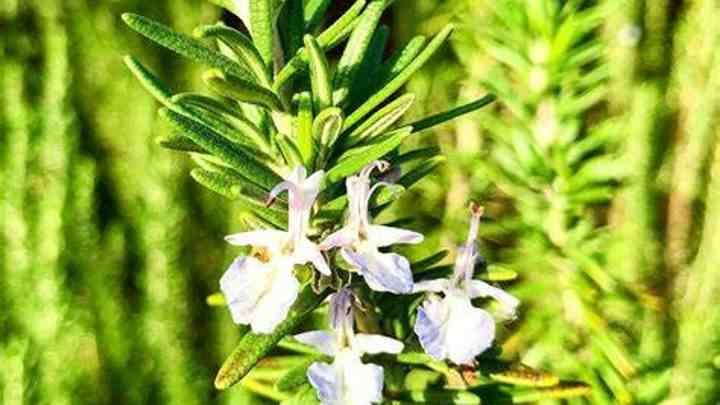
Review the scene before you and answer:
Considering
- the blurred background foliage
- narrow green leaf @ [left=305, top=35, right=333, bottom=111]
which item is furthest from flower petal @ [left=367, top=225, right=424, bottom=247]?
the blurred background foliage

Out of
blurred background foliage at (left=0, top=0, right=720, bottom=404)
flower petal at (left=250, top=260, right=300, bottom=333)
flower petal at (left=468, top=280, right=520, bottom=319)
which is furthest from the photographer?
blurred background foliage at (left=0, top=0, right=720, bottom=404)

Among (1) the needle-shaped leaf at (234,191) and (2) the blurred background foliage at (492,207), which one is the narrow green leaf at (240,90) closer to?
(1) the needle-shaped leaf at (234,191)

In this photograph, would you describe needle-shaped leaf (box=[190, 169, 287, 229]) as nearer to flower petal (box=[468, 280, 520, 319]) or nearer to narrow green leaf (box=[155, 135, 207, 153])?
narrow green leaf (box=[155, 135, 207, 153])

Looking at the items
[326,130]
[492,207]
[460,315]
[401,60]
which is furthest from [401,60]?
[492,207]

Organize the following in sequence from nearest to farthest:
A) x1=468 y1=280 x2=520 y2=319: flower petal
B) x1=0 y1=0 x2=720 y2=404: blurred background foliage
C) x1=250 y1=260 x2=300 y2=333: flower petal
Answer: x1=250 y1=260 x2=300 y2=333: flower petal < x1=468 y1=280 x2=520 y2=319: flower petal < x1=0 y1=0 x2=720 y2=404: blurred background foliage

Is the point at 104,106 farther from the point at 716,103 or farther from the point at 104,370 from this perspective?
the point at 716,103

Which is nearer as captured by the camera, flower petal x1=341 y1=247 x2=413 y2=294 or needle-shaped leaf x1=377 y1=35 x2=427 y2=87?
flower petal x1=341 y1=247 x2=413 y2=294
